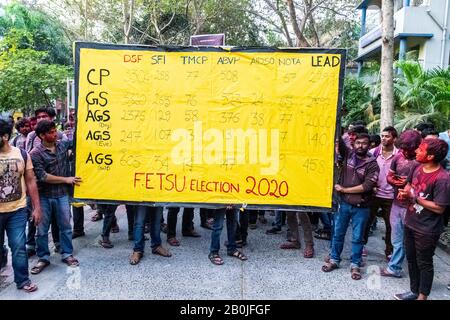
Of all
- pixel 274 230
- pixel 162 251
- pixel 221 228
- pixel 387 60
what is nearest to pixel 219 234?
pixel 221 228

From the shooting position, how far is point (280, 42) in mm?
27703

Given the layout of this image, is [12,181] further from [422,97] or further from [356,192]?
[422,97]

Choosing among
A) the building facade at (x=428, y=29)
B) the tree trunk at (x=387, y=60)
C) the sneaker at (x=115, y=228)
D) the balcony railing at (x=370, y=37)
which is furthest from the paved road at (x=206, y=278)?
the balcony railing at (x=370, y=37)

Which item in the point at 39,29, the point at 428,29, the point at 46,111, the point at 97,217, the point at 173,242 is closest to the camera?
the point at 46,111

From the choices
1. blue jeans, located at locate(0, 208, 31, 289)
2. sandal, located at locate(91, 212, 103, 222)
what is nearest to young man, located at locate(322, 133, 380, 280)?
blue jeans, located at locate(0, 208, 31, 289)

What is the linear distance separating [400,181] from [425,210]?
0.62 m

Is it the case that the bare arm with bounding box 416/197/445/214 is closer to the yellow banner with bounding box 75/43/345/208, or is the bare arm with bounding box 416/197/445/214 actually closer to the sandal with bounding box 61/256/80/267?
the yellow banner with bounding box 75/43/345/208

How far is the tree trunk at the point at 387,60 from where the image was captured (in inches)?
Answer: 261

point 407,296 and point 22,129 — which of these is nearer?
point 407,296

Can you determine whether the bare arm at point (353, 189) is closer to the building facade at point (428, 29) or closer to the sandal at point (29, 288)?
the sandal at point (29, 288)

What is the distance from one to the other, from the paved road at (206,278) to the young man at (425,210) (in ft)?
1.41

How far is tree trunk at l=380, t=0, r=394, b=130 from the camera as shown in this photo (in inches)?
261

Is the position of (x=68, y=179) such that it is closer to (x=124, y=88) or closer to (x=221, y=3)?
(x=124, y=88)

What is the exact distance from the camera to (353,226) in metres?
4.75
